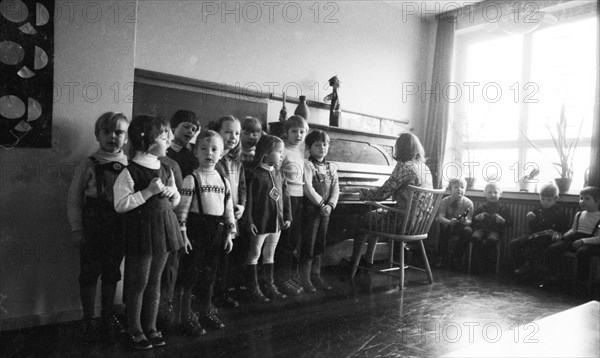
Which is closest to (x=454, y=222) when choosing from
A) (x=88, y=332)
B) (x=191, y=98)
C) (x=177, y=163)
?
(x=191, y=98)

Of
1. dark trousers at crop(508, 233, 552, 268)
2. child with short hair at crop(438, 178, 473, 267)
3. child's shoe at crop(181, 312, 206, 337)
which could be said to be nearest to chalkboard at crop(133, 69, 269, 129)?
child's shoe at crop(181, 312, 206, 337)

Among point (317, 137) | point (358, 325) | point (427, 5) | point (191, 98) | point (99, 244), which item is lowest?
point (358, 325)

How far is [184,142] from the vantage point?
2.57 m

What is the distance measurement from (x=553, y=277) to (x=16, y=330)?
4.03m

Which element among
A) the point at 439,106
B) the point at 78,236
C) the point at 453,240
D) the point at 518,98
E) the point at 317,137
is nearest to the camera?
the point at 78,236

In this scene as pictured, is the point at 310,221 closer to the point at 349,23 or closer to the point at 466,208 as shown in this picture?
the point at 466,208

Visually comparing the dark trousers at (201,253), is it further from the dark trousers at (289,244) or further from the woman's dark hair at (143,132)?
the dark trousers at (289,244)

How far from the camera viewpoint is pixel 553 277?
153 inches

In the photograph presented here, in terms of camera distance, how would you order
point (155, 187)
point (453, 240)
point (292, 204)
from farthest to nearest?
point (453, 240)
point (292, 204)
point (155, 187)

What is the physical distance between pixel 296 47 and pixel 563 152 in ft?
9.24

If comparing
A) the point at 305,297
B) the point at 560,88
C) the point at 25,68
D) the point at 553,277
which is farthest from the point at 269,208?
the point at 560,88

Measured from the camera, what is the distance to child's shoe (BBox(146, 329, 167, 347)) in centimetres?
199

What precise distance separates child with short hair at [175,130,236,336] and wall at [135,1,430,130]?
1.51 m

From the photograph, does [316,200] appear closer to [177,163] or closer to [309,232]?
[309,232]
